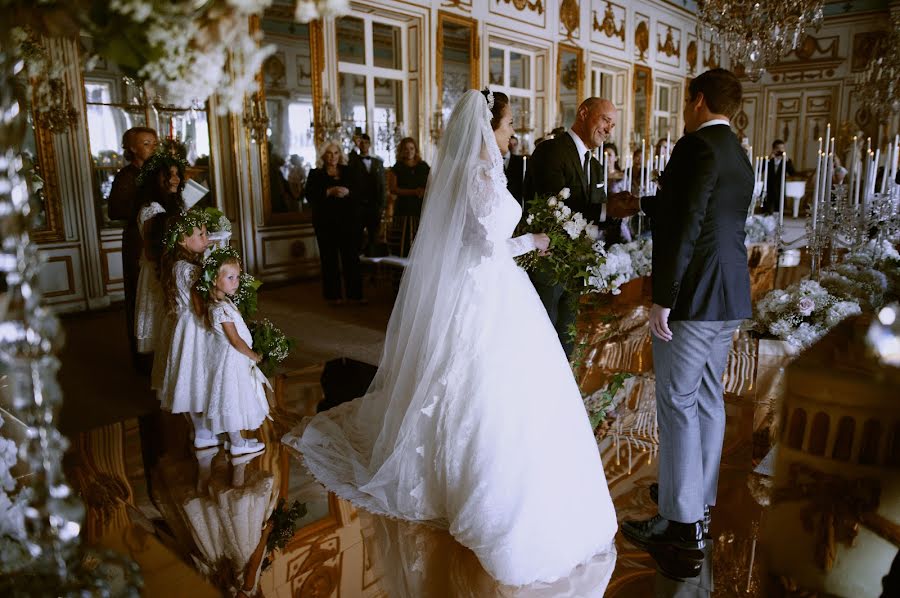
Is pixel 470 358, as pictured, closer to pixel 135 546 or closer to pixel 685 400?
pixel 685 400

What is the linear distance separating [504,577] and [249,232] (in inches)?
241

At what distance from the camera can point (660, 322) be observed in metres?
2.36

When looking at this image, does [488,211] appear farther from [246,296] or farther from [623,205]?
[246,296]

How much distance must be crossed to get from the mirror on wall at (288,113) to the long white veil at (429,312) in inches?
206

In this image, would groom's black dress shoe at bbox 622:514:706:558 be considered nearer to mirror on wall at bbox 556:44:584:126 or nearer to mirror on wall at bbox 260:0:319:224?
mirror on wall at bbox 260:0:319:224

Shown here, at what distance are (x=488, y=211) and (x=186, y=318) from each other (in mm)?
1693

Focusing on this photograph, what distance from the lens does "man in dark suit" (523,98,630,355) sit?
3434 millimetres

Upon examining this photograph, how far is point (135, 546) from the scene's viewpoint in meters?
1.80

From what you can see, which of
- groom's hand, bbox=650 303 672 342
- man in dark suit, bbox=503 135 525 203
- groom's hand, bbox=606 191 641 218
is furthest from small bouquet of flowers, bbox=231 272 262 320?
man in dark suit, bbox=503 135 525 203

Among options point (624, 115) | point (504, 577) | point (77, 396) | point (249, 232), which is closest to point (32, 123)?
point (249, 232)

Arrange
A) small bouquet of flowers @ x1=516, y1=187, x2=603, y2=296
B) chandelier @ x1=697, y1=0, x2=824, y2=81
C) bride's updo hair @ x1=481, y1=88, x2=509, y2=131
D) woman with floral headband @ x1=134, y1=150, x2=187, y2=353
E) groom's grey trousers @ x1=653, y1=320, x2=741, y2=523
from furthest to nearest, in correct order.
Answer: chandelier @ x1=697, y1=0, x2=824, y2=81 → woman with floral headband @ x1=134, y1=150, x2=187, y2=353 → small bouquet of flowers @ x1=516, y1=187, x2=603, y2=296 → bride's updo hair @ x1=481, y1=88, x2=509, y2=131 → groom's grey trousers @ x1=653, y1=320, x2=741, y2=523

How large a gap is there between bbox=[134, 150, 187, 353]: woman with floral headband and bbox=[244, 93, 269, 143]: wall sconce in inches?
130

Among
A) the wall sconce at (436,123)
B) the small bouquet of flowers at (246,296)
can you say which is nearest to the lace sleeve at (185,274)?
the small bouquet of flowers at (246,296)

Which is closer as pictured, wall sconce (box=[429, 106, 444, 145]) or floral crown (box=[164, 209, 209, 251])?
floral crown (box=[164, 209, 209, 251])
